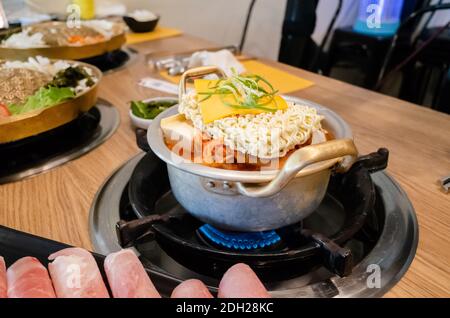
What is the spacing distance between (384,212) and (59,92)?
0.85m

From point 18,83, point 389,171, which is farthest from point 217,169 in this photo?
point 18,83

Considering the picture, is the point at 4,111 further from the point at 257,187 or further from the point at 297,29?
the point at 297,29

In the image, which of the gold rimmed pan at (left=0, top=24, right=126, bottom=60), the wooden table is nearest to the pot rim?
the wooden table

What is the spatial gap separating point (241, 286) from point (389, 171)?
0.57 metres

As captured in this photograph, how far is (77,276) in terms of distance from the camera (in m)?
0.51

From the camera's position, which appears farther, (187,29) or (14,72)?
(187,29)

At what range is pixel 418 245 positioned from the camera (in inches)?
25.9

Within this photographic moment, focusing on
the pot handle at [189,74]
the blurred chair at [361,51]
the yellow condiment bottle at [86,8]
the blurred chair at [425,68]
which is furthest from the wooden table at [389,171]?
the blurred chair at [361,51]

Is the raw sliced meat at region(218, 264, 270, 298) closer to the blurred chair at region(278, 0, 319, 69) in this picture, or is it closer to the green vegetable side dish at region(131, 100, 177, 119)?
the green vegetable side dish at region(131, 100, 177, 119)

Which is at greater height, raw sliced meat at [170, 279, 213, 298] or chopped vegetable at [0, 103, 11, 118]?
chopped vegetable at [0, 103, 11, 118]

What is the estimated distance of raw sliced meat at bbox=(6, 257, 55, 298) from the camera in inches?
19.4

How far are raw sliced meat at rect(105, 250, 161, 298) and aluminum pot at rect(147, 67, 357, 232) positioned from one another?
14 centimetres

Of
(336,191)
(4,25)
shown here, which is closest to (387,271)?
(336,191)

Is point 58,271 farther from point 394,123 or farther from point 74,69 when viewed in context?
point 394,123
